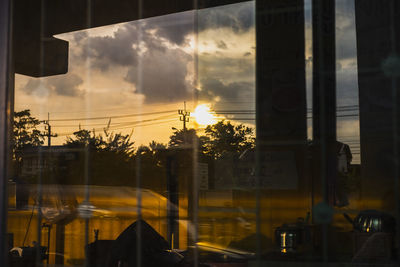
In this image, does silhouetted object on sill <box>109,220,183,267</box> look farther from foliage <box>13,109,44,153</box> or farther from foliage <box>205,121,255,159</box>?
foliage <box>13,109,44,153</box>

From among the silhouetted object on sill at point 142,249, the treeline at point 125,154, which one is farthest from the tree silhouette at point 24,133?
the silhouetted object on sill at point 142,249

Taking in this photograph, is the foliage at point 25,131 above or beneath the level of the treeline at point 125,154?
above

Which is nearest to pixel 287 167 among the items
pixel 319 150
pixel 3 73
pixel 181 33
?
pixel 319 150

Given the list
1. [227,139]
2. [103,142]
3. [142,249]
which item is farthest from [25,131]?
[227,139]

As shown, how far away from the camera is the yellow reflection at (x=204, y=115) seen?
115 inches

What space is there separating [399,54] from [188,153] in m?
1.19

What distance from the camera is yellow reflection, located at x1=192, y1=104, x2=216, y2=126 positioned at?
2932 millimetres

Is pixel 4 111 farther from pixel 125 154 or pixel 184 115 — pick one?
pixel 184 115

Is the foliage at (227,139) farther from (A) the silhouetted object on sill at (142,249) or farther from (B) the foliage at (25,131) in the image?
(B) the foliage at (25,131)

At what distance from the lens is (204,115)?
2.95 metres

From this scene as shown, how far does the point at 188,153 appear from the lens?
2971 mm

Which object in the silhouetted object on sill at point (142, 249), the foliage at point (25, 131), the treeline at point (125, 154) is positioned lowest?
the silhouetted object on sill at point (142, 249)

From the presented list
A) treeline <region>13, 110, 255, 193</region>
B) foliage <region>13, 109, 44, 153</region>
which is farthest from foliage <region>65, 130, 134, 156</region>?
foliage <region>13, 109, 44, 153</region>

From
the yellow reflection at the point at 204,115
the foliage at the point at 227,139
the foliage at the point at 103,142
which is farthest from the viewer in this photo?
the foliage at the point at 103,142
